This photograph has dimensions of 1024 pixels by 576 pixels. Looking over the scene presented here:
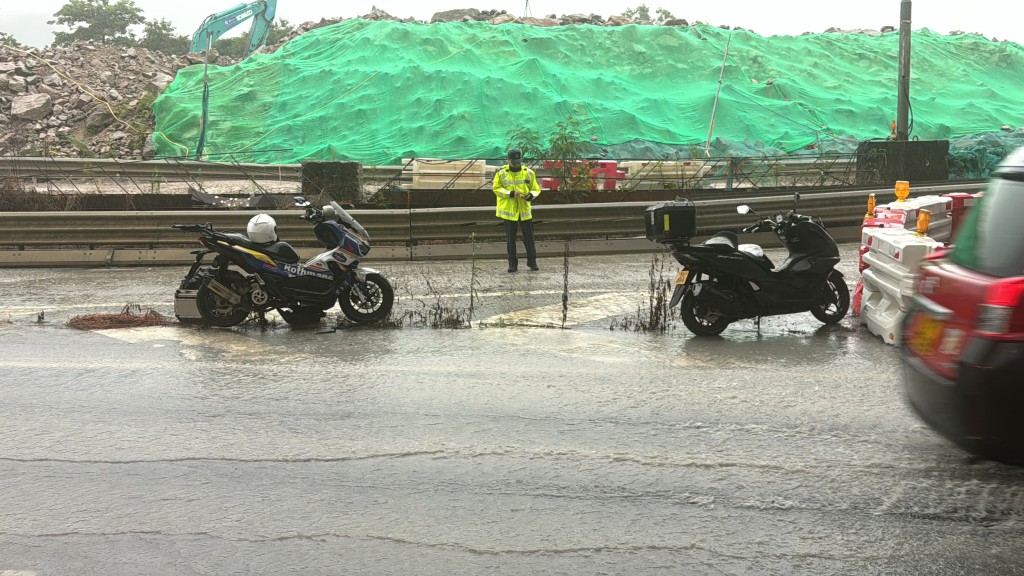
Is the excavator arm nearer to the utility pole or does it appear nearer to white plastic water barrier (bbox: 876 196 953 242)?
the utility pole

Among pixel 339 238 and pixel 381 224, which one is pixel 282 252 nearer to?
pixel 339 238

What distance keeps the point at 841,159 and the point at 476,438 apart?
84.1 feet

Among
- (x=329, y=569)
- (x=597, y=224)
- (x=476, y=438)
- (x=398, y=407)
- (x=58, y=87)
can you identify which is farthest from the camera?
(x=58, y=87)

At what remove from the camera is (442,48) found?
3609 centimetres

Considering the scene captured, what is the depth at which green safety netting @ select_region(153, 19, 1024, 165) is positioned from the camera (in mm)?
30609

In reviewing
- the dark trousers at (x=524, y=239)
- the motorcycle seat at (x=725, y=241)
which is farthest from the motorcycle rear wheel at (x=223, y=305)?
the dark trousers at (x=524, y=239)

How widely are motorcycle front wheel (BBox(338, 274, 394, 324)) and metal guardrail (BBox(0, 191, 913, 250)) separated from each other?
453cm

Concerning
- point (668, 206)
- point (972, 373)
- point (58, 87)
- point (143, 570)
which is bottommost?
point (143, 570)

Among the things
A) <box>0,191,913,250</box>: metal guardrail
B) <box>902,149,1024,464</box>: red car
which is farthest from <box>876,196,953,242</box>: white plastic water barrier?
A: <box>0,191,913,250</box>: metal guardrail

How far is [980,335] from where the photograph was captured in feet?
14.3

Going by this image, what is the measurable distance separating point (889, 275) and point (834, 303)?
93 cm

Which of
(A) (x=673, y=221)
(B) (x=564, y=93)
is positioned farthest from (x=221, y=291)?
(B) (x=564, y=93)

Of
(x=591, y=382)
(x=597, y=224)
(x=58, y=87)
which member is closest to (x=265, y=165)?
(x=597, y=224)

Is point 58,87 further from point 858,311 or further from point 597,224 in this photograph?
point 858,311
